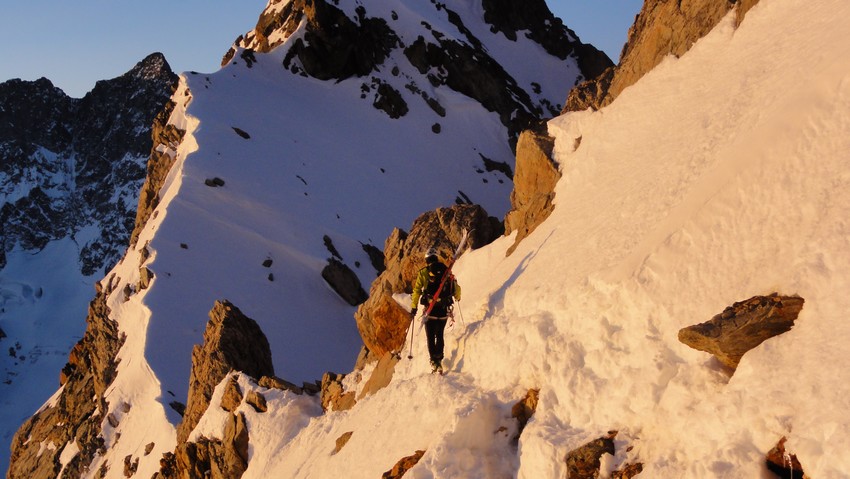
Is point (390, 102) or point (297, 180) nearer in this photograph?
point (297, 180)

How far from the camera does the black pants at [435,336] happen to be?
492 inches

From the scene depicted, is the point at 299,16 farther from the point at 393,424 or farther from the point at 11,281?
the point at 11,281

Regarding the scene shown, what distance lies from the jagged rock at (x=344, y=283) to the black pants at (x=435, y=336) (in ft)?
74.5

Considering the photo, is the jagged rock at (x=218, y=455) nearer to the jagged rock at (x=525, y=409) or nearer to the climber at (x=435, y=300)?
the climber at (x=435, y=300)

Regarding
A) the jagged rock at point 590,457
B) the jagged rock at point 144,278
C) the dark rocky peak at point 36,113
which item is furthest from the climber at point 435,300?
the dark rocky peak at point 36,113

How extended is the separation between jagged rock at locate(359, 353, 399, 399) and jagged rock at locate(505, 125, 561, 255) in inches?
124

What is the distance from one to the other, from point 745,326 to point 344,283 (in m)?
29.0

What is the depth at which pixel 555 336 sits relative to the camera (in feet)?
32.8

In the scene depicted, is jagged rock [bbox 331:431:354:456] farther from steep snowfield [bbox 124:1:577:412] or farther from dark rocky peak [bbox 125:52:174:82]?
dark rocky peak [bbox 125:52:174:82]

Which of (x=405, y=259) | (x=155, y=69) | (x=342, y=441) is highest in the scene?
(x=155, y=69)

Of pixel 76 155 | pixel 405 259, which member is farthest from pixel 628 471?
pixel 76 155

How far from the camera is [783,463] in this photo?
636 centimetres

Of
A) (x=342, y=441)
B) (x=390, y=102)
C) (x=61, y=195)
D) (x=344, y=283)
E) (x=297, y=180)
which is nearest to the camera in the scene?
(x=342, y=441)

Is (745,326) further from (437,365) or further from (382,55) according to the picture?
(382,55)
